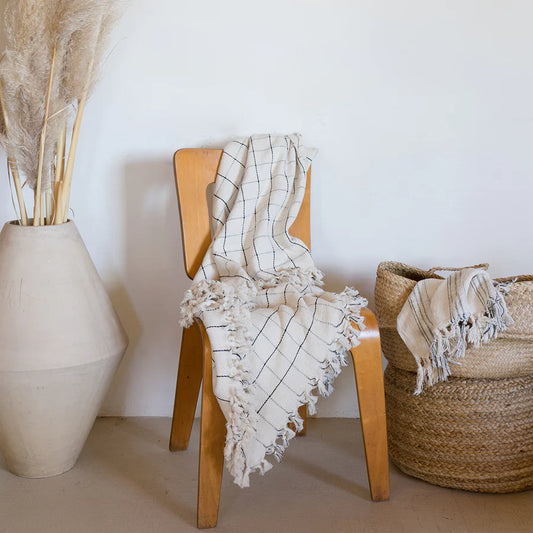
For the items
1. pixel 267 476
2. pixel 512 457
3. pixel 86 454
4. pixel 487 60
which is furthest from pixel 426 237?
pixel 86 454

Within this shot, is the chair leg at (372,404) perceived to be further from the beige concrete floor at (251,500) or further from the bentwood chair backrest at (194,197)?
the bentwood chair backrest at (194,197)

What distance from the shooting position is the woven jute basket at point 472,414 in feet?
6.07

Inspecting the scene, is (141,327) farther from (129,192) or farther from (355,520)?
(355,520)

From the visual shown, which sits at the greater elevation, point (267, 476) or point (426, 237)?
point (426, 237)

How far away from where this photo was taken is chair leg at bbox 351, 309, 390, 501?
5.86ft

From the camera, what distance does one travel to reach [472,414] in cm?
187

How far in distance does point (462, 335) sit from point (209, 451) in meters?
0.68

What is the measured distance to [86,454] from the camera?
215 cm

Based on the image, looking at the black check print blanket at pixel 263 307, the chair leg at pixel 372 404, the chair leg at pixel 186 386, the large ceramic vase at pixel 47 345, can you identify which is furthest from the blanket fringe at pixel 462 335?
the large ceramic vase at pixel 47 345

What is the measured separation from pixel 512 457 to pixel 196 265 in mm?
1001

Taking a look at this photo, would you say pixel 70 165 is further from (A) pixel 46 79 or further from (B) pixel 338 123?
(B) pixel 338 123

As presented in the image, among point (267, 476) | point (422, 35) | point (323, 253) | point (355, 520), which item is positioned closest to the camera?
point (355, 520)

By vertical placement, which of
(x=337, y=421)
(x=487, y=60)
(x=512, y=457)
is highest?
(x=487, y=60)

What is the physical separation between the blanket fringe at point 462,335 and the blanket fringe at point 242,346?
21cm
